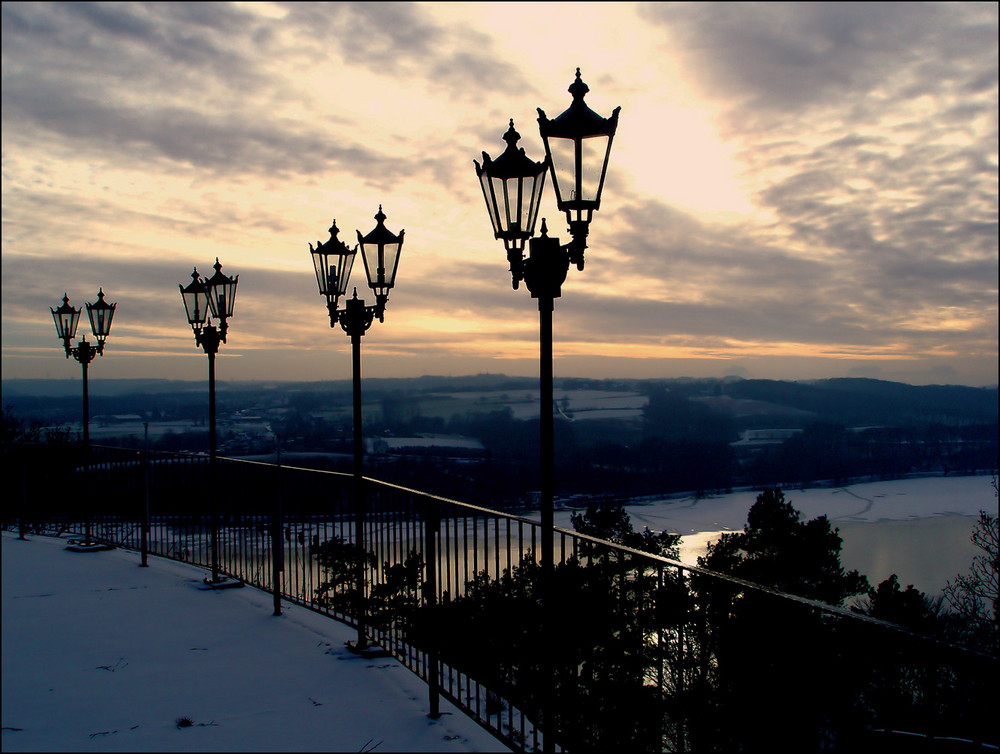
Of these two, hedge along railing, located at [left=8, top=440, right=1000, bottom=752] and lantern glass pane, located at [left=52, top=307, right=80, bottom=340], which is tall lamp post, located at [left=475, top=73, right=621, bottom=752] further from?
lantern glass pane, located at [left=52, top=307, right=80, bottom=340]

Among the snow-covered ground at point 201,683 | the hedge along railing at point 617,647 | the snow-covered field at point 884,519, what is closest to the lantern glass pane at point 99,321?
the snow-covered ground at point 201,683

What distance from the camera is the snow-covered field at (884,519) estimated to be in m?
38.4

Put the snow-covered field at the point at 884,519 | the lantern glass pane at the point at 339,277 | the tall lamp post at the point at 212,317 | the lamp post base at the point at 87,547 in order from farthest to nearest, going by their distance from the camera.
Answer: the snow-covered field at the point at 884,519 < the lamp post base at the point at 87,547 < the tall lamp post at the point at 212,317 < the lantern glass pane at the point at 339,277

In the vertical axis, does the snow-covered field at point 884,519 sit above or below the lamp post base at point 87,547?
below

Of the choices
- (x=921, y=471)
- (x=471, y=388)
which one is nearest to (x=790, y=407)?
(x=921, y=471)

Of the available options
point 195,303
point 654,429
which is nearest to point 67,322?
point 195,303

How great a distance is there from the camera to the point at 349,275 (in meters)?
7.17

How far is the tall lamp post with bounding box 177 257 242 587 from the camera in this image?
7.95 meters

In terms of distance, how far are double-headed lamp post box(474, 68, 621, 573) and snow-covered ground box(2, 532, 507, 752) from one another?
149 centimetres

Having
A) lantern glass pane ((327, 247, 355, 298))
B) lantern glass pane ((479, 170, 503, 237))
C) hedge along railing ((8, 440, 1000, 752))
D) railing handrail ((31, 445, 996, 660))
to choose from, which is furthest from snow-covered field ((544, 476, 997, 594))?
lantern glass pane ((479, 170, 503, 237))

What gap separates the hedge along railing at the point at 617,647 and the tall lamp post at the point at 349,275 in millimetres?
830

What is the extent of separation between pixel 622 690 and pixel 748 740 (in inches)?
23.1

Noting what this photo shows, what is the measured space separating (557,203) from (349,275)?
12.3ft

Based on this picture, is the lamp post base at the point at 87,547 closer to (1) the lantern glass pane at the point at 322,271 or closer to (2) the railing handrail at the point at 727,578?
(1) the lantern glass pane at the point at 322,271
